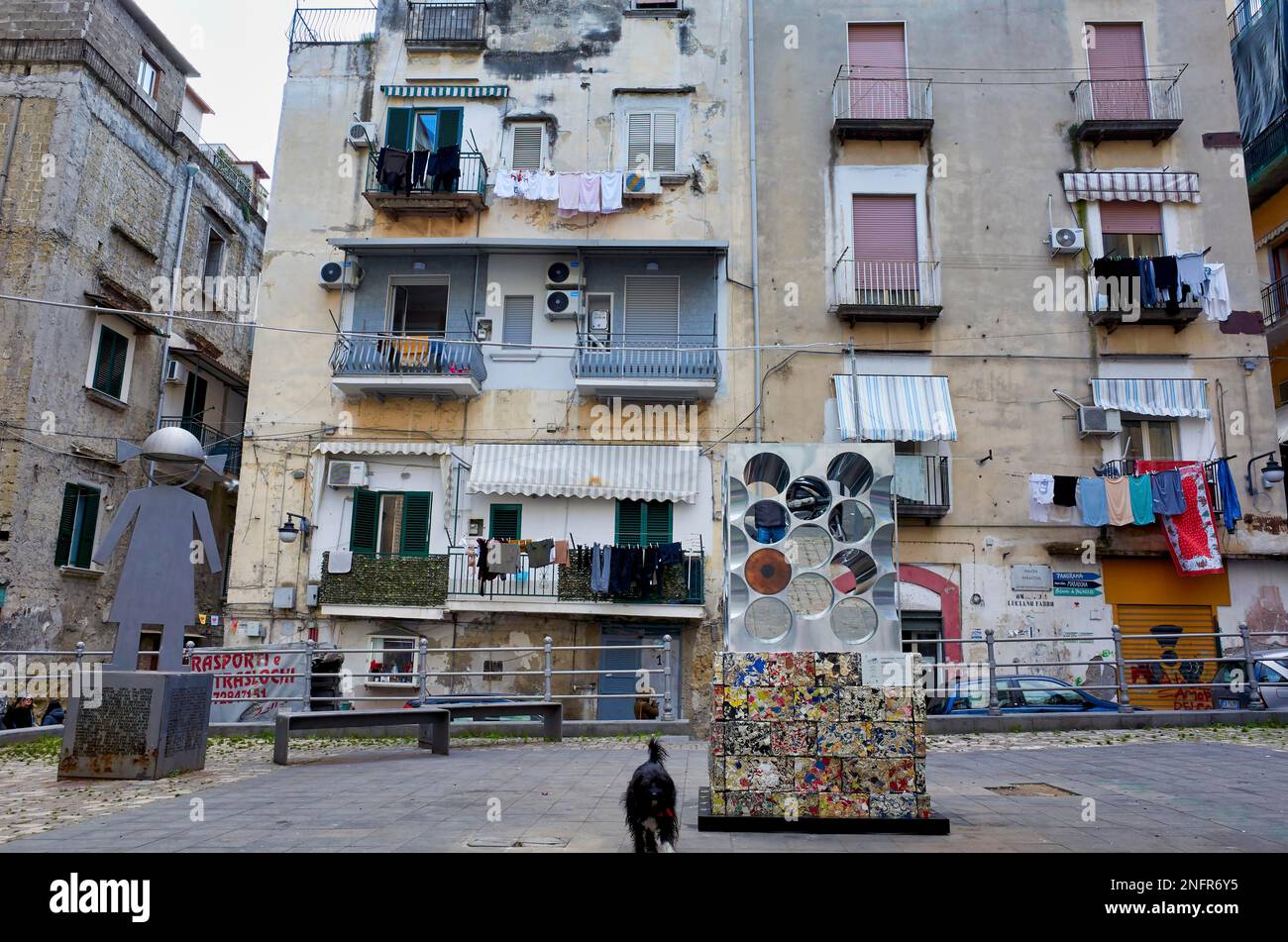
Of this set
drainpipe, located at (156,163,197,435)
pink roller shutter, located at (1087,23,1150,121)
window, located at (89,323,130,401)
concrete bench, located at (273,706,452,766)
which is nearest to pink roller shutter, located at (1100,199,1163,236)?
pink roller shutter, located at (1087,23,1150,121)

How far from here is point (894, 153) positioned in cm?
2073

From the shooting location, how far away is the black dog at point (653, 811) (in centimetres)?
525

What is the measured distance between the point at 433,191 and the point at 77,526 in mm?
10160

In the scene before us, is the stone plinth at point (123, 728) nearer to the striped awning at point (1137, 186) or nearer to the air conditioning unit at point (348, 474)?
the air conditioning unit at point (348, 474)

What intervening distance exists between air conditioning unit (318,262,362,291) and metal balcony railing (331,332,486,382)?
51.3 inches

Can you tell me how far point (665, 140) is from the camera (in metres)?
21.0

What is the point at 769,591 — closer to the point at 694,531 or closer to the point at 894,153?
the point at 694,531

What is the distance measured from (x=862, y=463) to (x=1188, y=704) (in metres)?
14.3

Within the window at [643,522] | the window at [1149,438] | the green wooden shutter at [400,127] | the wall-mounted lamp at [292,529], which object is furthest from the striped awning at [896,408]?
the wall-mounted lamp at [292,529]

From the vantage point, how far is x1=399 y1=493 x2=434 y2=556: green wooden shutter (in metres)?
19.4

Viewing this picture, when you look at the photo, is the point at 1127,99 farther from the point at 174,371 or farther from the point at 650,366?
the point at 174,371

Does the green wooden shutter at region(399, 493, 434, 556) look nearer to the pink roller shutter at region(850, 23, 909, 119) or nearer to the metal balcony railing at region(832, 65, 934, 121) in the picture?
the metal balcony railing at region(832, 65, 934, 121)

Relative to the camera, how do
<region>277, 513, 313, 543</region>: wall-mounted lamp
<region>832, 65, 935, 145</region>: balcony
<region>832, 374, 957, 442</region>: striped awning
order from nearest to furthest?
<region>832, 374, 957, 442</region>: striped awning < <region>277, 513, 313, 543</region>: wall-mounted lamp < <region>832, 65, 935, 145</region>: balcony
